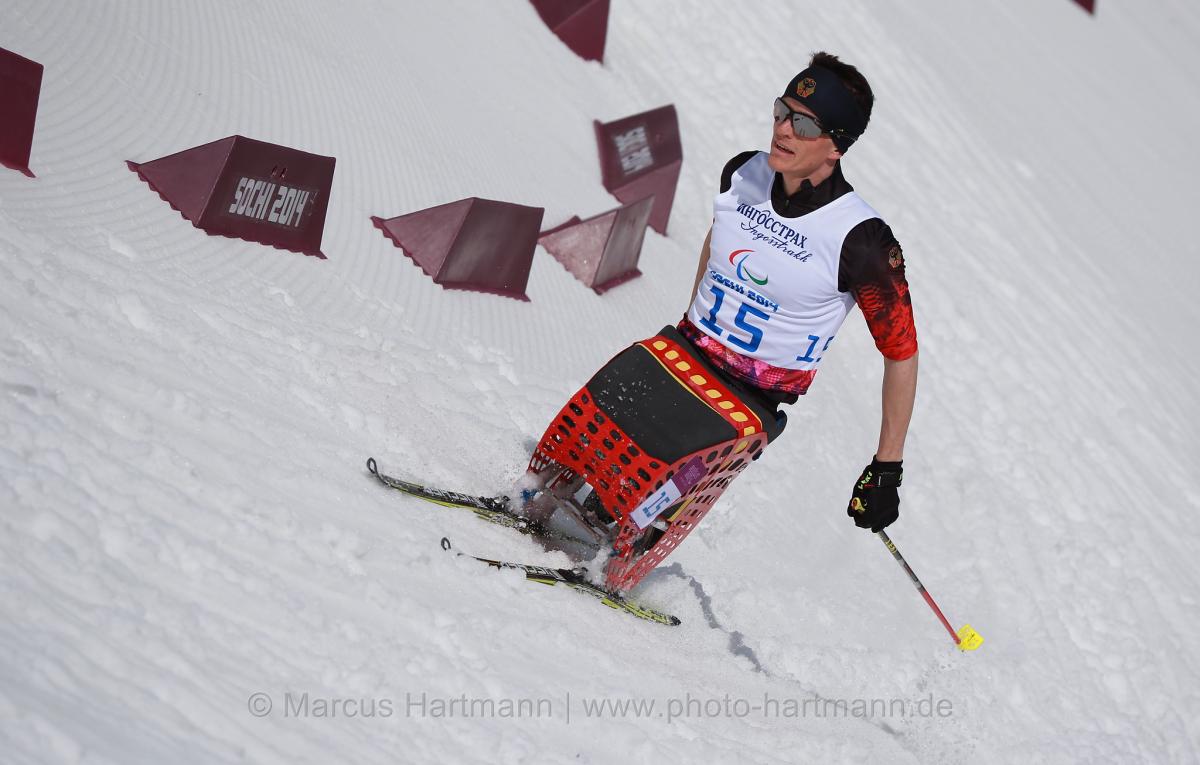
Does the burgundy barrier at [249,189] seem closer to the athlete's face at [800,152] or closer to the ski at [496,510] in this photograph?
the ski at [496,510]

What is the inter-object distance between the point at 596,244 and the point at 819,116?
11.1ft

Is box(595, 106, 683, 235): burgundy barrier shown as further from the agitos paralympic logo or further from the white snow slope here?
the agitos paralympic logo

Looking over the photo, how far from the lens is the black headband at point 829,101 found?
3.53m

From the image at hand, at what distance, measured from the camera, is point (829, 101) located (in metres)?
3.53

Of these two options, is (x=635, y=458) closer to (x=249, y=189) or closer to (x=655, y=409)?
(x=655, y=409)

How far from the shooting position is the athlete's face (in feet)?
11.7

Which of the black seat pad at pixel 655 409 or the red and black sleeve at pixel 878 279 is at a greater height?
the red and black sleeve at pixel 878 279

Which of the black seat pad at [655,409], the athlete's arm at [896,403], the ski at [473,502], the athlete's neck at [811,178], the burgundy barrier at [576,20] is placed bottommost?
the ski at [473,502]

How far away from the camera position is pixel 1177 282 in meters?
10.9

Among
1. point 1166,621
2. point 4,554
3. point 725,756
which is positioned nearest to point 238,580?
point 4,554

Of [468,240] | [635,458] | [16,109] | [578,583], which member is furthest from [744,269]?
[16,109]

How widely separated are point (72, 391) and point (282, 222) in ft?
6.68

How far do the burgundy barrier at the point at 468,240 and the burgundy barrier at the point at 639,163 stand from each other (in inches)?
80.8

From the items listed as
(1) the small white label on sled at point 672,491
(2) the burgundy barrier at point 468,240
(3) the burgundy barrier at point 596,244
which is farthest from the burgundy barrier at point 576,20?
(1) the small white label on sled at point 672,491
